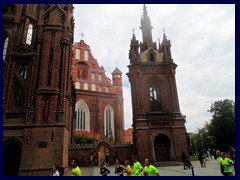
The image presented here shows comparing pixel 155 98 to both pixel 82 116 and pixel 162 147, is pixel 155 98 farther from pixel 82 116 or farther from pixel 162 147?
pixel 82 116

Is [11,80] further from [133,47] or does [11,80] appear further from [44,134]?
[133,47]

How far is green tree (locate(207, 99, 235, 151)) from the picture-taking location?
35.8 metres

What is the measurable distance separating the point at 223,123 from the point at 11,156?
34.3m

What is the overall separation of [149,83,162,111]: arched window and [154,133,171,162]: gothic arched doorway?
342 cm

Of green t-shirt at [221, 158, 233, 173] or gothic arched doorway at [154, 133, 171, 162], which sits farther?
gothic arched doorway at [154, 133, 171, 162]

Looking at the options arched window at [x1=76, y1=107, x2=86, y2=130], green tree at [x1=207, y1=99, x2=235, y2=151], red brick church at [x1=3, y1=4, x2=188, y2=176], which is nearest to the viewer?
red brick church at [x1=3, y1=4, x2=188, y2=176]

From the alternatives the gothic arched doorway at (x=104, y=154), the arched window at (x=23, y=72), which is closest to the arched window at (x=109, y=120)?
the gothic arched doorway at (x=104, y=154)

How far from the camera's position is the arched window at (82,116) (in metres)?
38.1

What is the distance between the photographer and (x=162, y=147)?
894 inches

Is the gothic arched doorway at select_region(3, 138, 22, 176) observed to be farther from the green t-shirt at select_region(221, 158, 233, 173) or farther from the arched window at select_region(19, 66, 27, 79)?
the green t-shirt at select_region(221, 158, 233, 173)

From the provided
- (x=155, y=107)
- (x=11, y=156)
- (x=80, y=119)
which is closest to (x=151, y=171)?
(x=11, y=156)

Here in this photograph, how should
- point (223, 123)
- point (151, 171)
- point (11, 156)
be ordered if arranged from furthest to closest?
point (223, 123) < point (11, 156) < point (151, 171)

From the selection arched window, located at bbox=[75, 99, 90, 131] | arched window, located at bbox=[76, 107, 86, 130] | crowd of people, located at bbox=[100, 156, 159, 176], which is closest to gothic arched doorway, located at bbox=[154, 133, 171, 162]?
crowd of people, located at bbox=[100, 156, 159, 176]

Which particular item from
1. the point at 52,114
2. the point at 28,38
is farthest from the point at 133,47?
the point at 52,114
